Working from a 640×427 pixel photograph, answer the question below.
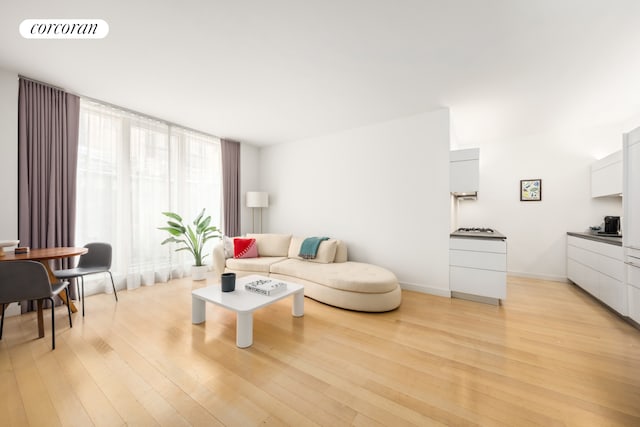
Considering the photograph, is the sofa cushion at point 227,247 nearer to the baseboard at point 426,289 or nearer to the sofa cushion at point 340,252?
the sofa cushion at point 340,252

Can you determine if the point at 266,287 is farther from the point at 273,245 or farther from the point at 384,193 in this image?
the point at 384,193

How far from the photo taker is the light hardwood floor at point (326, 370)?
1.40 metres

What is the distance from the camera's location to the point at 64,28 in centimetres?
196

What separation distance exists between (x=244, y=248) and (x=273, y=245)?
511mm

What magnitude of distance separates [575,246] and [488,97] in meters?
2.78

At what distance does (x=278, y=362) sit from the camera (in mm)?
1877

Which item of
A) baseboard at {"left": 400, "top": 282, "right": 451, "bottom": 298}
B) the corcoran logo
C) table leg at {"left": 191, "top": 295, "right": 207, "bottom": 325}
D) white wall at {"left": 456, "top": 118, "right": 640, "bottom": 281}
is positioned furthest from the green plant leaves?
white wall at {"left": 456, "top": 118, "right": 640, "bottom": 281}

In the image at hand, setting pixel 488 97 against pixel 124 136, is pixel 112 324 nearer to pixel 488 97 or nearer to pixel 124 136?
pixel 124 136

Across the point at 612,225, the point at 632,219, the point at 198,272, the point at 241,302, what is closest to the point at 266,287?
the point at 241,302

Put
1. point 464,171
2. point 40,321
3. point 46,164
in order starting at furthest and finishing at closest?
point 464,171
point 46,164
point 40,321

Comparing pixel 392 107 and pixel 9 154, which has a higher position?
pixel 392 107

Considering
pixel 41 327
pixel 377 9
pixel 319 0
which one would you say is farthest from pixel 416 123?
pixel 41 327

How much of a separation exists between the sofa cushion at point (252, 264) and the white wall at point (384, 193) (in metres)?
1.09

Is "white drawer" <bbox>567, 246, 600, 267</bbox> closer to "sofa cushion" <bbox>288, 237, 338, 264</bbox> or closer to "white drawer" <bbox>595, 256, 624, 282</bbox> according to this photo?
"white drawer" <bbox>595, 256, 624, 282</bbox>
